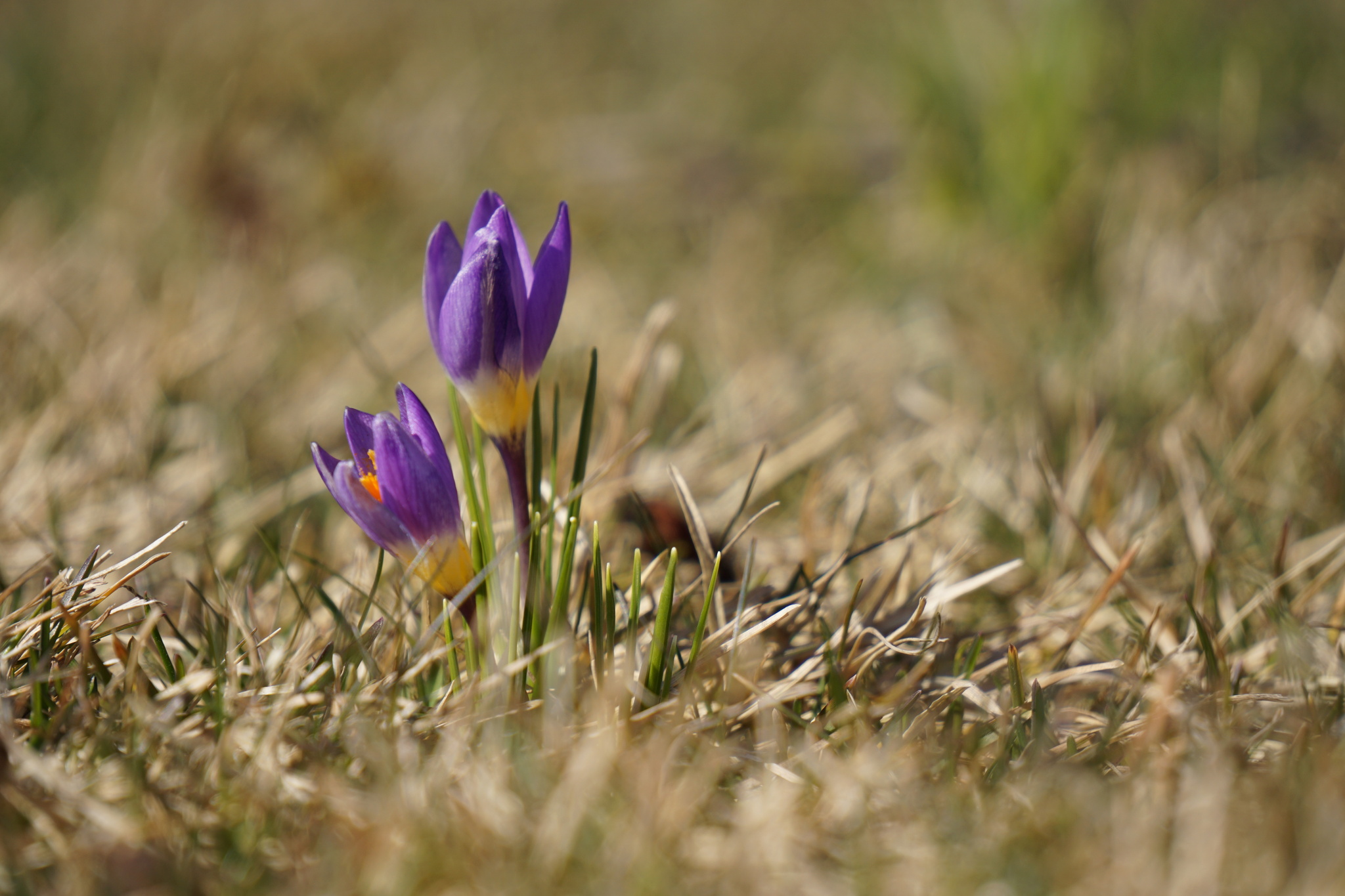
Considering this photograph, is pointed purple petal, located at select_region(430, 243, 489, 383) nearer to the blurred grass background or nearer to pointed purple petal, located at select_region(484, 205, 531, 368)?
pointed purple petal, located at select_region(484, 205, 531, 368)

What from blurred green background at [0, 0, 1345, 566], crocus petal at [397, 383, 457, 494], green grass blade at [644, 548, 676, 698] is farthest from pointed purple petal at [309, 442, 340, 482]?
blurred green background at [0, 0, 1345, 566]

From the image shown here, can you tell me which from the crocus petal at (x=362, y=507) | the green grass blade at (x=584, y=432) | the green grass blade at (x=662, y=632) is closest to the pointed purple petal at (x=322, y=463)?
the crocus petal at (x=362, y=507)

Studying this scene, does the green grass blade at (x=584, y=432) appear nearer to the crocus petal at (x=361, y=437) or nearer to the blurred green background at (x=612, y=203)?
the crocus petal at (x=361, y=437)

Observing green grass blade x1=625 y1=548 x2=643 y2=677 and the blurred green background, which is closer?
green grass blade x1=625 y1=548 x2=643 y2=677

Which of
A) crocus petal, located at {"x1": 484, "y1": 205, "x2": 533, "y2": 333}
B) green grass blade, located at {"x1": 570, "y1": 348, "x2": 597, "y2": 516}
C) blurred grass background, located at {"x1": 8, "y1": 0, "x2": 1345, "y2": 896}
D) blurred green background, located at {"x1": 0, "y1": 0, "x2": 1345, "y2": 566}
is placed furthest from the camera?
blurred green background, located at {"x1": 0, "y1": 0, "x2": 1345, "y2": 566}

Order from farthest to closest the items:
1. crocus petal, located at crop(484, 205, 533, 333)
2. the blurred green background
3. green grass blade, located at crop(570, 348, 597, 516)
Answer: the blurred green background, green grass blade, located at crop(570, 348, 597, 516), crocus petal, located at crop(484, 205, 533, 333)

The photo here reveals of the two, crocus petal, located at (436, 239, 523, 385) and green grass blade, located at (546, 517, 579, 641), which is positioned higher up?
crocus petal, located at (436, 239, 523, 385)
